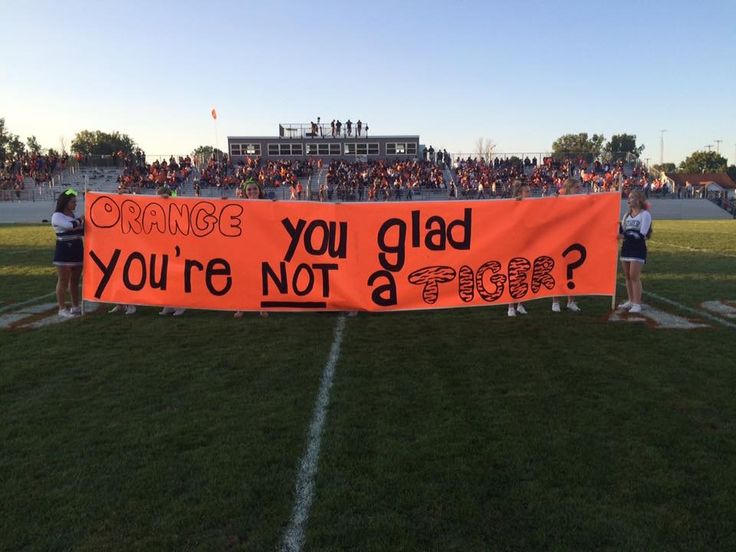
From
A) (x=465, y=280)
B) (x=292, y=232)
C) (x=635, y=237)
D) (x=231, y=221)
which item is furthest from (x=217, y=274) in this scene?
(x=635, y=237)

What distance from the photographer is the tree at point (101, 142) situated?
3312 inches

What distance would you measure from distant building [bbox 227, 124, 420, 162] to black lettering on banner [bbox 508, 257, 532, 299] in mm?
42247

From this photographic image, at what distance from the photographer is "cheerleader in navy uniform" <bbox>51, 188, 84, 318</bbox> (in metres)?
7.24

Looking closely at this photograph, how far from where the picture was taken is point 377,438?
12.7ft

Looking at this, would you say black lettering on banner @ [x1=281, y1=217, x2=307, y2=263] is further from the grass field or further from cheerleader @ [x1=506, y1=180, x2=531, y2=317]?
cheerleader @ [x1=506, y1=180, x2=531, y2=317]

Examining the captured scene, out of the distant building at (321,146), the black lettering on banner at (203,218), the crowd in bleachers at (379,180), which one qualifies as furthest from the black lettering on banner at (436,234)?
the distant building at (321,146)

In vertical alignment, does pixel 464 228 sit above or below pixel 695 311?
above

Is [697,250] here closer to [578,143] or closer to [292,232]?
[292,232]

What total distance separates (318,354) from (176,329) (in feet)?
7.17

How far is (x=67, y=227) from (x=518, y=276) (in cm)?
586

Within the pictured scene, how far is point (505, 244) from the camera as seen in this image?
7.02 m

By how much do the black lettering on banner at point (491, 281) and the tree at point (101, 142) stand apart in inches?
3423

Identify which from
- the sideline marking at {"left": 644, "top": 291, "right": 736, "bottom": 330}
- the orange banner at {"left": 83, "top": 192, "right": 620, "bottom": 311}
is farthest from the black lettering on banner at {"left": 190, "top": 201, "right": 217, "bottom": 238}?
the sideline marking at {"left": 644, "top": 291, "right": 736, "bottom": 330}

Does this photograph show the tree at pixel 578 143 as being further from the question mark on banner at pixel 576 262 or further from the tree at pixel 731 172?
the question mark on banner at pixel 576 262
